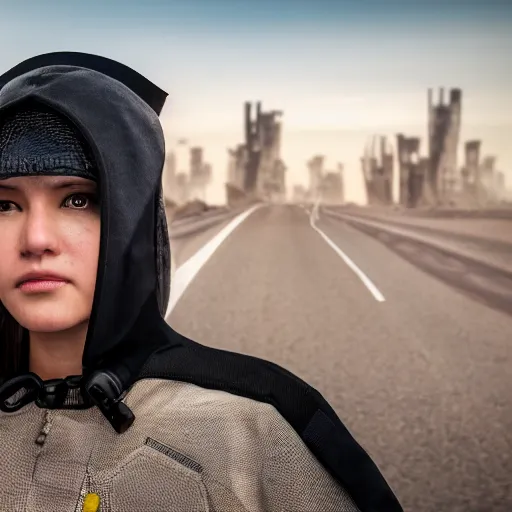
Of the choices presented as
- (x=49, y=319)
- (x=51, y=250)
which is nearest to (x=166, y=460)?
(x=49, y=319)

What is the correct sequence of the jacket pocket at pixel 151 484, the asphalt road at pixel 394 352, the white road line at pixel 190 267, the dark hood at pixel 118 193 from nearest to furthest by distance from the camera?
the jacket pocket at pixel 151 484 → the dark hood at pixel 118 193 → the asphalt road at pixel 394 352 → the white road line at pixel 190 267

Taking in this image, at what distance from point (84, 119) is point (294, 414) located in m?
0.82

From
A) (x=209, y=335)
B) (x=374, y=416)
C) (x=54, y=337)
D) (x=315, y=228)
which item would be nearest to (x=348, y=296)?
(x=209, y=335)

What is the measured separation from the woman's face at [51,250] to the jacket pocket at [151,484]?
37cm

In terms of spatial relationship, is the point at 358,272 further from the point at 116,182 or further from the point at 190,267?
the point at 116,182

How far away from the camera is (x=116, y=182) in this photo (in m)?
2.20

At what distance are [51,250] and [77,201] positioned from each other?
139mm

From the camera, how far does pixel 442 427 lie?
611 centimetres

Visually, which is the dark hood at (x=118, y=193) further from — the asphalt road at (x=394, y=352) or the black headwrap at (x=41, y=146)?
the asphalt road at (x=394, y=352)

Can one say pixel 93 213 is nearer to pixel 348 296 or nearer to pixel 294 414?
pixel 294 414

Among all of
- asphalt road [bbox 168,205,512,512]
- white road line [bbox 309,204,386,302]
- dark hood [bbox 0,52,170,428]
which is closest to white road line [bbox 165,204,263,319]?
asphalt road [bbox 168,205,512,512]

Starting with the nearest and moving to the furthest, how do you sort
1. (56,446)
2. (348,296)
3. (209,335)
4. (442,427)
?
(56,446) → (442,427) → (209,335) → (348,296)

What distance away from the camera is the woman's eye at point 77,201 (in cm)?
225

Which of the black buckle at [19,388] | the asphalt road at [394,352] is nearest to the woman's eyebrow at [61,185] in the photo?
the black buckle at [19,388]
